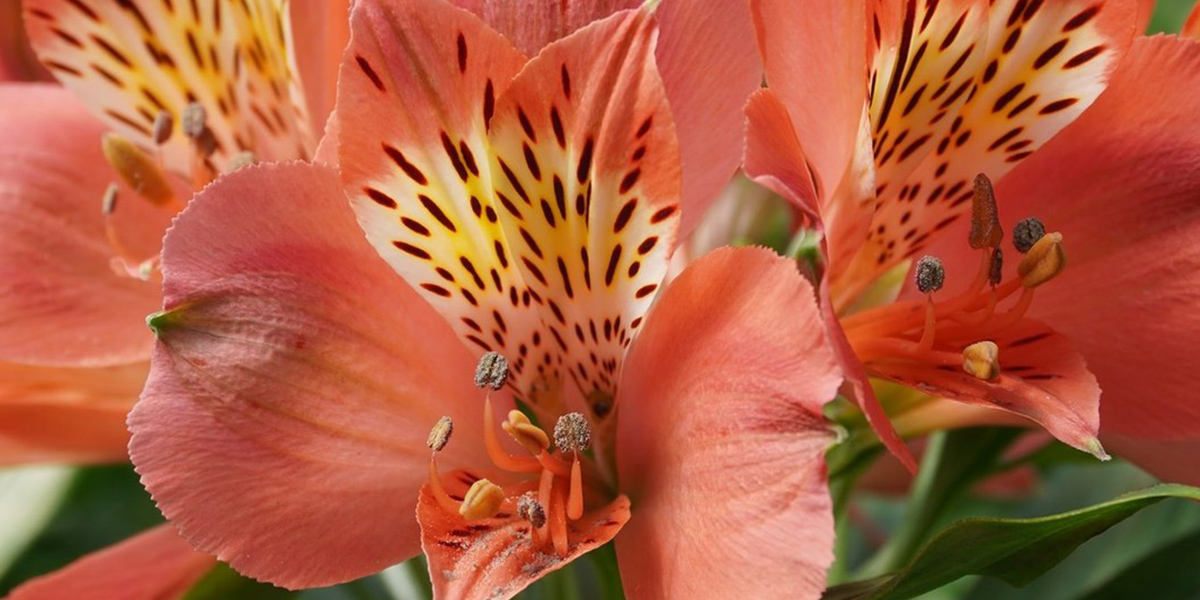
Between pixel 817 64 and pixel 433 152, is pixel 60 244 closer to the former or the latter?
pixel 433 152

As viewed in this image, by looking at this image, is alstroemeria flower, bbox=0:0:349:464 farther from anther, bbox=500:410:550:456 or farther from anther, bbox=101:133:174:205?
anther, bbox=500:410:550:456

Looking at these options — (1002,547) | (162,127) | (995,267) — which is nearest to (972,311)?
(995,267)

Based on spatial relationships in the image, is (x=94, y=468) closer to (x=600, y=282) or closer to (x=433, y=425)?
(x=433, y=425)

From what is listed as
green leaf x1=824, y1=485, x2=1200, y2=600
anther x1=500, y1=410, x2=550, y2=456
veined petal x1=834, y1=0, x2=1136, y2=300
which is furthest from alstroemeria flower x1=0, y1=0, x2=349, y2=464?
green leaf x1=824, y1=485, x2=1200, y2=600

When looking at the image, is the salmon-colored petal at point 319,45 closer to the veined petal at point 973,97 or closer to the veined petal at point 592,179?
the veined petal at point 592,179

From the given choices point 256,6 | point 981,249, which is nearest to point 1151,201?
point 981,249

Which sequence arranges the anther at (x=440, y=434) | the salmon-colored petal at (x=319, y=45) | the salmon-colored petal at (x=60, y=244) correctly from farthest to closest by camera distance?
the salmon-colored petal at (x=60, y=244) → the salmon-colored petal at (x=319, y=45) → the anther at (x=440, y=434)

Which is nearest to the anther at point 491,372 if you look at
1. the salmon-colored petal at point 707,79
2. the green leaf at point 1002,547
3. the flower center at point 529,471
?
the flower center at point 529,471
